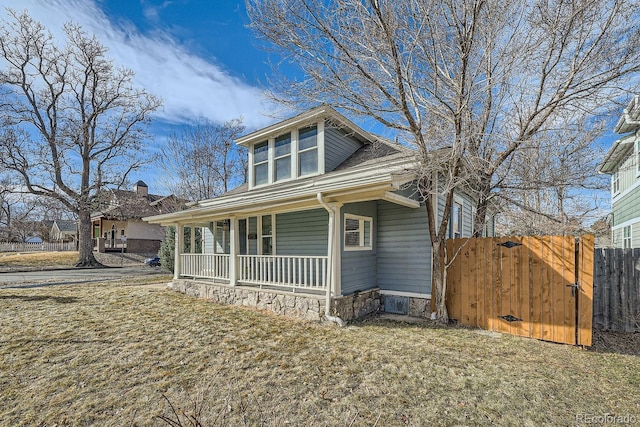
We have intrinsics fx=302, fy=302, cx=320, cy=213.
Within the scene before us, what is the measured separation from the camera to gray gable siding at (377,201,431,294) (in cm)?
699

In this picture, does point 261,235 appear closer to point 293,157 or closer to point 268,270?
point 268,270

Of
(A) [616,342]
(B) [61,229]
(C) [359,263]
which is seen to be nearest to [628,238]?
(A) [616,342]

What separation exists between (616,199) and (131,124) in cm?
2662

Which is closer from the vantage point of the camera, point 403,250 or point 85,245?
point 403,250

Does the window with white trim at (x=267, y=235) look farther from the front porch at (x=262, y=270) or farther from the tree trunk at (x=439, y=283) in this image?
the tree trunk at (x=439, y=283)

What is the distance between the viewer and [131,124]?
20.6 metres

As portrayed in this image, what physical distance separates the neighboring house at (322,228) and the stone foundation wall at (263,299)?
0.08 ft

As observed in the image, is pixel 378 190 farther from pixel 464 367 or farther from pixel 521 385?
pixel 521 385

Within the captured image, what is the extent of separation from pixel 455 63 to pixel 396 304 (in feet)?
17.8

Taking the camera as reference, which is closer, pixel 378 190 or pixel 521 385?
pixel 521 385

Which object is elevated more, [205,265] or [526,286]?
[526,286]

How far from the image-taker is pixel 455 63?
5.98 metres

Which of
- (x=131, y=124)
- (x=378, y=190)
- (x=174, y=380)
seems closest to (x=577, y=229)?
(x=378, y=190)

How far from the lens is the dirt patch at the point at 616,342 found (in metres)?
4.93
